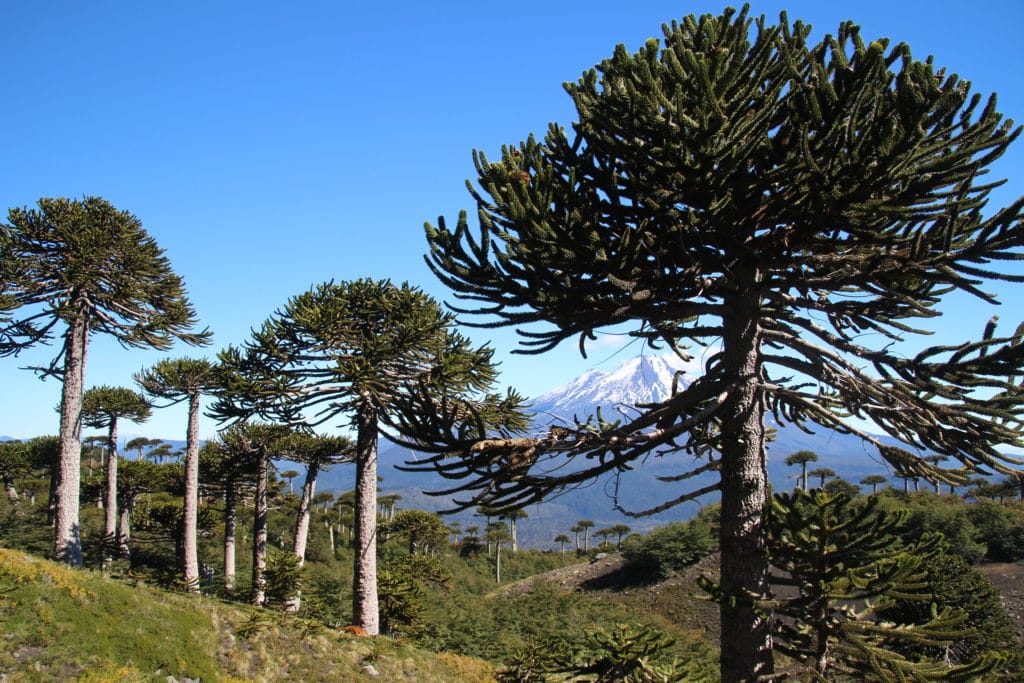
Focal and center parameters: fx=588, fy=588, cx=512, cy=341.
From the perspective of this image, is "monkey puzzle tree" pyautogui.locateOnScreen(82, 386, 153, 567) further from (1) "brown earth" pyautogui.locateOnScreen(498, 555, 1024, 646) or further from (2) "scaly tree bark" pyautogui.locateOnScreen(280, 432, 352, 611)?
(1) "brown earth" pyautogui.locateOnScreen(498, 555, 1024, 646)

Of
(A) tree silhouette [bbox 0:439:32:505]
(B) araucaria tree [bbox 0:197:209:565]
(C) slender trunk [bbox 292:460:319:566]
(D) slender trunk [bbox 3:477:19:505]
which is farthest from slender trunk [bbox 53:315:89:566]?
(D) slender trunk [bbox 3:477:19:505]

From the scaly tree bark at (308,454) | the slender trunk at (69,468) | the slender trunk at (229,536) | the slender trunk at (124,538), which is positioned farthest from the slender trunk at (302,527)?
the slender trunk at (124,538)

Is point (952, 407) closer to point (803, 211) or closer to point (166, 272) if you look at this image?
point (803, 211)

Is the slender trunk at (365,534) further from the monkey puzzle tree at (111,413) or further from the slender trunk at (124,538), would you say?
the slender trunk at (124,538)

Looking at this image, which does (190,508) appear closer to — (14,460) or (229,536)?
(229,536)

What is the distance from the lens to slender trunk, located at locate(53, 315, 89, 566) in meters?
15.7

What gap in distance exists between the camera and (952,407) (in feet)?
14.7

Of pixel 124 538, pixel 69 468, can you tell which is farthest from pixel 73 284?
pixel 124 538

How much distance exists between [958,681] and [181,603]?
14709 mm

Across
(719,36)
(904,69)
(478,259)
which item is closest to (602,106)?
(719,36)

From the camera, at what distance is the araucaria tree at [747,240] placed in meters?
4.12

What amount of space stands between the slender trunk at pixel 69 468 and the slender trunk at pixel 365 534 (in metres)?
7.59

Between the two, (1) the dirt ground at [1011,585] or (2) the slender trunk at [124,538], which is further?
(2) the slender trunk at [124,538]

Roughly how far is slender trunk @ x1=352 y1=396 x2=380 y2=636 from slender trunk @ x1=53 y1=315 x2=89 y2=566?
7591mm
